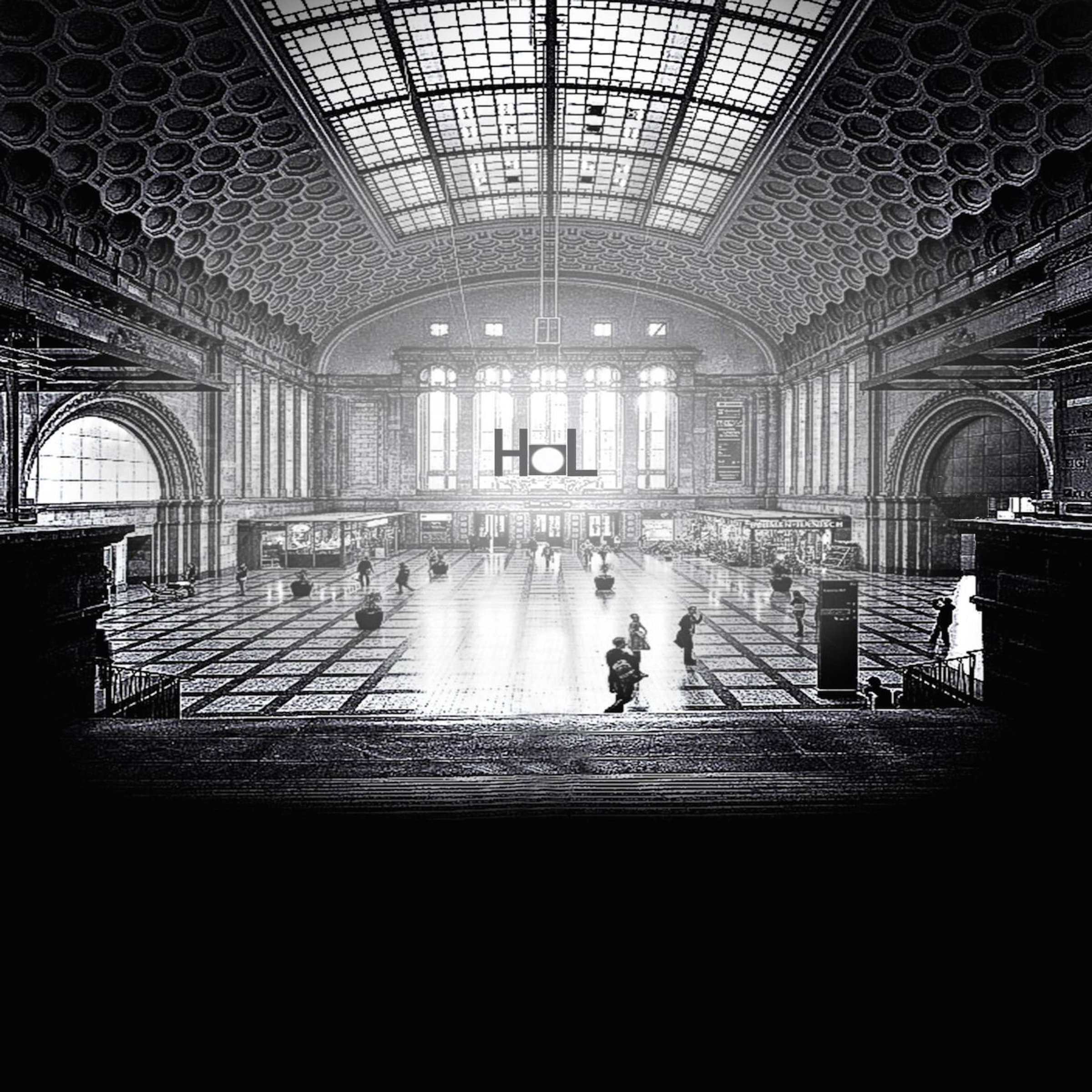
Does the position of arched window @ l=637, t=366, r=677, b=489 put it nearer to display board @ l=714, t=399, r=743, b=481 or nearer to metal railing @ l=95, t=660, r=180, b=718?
display board @ l=714, t=399, r=743, b=481

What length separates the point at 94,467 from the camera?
2211 centimetres

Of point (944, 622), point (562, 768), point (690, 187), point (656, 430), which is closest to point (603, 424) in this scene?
point (656, 430)

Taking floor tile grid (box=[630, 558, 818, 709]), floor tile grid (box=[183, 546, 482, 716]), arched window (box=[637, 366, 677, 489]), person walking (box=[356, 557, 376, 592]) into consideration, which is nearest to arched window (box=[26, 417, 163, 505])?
person walking (box=[356, 557, 376, 592])

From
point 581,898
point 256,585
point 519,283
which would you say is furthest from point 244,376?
point 581,898

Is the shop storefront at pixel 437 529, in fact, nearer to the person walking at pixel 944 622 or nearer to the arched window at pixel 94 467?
the arched window at pixel 94 467

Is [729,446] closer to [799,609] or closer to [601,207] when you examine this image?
[601,207]

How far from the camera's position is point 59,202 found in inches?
703

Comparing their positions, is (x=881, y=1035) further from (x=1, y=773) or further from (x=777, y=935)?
(x=1, y=773)

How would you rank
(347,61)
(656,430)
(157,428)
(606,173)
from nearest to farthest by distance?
1. (347,61)
2. (157,428)
3. (606,173)
4. (656,430)

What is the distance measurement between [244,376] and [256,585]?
364 inches

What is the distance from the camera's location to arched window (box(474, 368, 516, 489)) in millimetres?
39781

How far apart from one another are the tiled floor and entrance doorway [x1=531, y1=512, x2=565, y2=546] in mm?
15056

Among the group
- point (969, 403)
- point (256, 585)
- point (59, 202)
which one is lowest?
point (256, 585)

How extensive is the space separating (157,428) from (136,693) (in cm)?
1836
